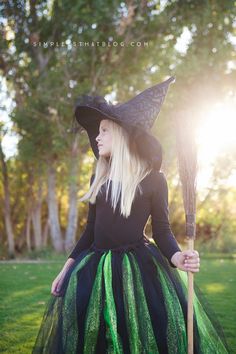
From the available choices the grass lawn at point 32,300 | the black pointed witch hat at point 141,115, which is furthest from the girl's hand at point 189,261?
the grass lawn at point 32,300

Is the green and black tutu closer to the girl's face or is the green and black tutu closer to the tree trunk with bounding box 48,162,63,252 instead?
the girl's face

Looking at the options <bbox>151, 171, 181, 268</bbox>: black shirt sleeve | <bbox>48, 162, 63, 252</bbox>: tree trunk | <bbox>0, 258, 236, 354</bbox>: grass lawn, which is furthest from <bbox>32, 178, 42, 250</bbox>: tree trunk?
<bbox>151, 171, 181, 268</bbox>: black shirt sleeve

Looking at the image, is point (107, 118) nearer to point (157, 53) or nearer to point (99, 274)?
point (99, 274)

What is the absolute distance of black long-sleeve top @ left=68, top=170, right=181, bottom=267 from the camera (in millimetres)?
2740

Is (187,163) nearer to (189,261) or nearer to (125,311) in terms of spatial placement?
(189,261)

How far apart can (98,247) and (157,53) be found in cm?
1304

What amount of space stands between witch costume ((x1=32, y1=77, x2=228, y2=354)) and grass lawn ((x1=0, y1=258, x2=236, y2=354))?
5.32ft

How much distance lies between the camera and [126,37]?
562 inches

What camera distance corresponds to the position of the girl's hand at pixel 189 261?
94.7 inches

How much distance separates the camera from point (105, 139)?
2.99 meters

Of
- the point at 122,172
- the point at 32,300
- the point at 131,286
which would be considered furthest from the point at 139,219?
the point at 32,300

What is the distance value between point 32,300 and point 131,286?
14.3 ft

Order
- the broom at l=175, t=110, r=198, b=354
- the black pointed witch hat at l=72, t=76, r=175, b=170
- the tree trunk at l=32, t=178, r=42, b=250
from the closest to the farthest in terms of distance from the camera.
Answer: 1. the broom at l=175, t=110, r=198, b=354
2. the black pointed witch hat at l=72, t=76, r=175, b=170
3. the tree trunk at l=32, t=178, r=42, b=250

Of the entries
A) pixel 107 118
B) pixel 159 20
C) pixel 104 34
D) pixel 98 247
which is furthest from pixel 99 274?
pixel 159 20
